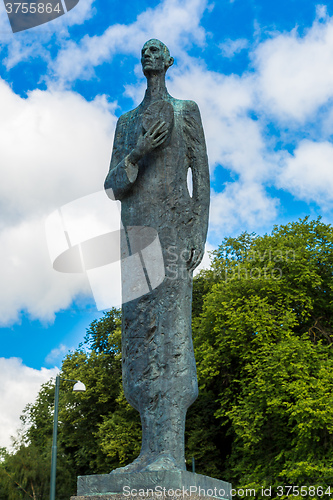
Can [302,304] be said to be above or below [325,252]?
below

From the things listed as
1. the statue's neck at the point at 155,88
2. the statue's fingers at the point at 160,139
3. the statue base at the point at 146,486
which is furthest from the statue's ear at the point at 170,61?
the statue base at the point at 146,486

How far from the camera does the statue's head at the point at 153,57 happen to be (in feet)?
19.5

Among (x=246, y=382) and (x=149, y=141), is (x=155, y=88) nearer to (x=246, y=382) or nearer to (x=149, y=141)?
(x=149, y=141)

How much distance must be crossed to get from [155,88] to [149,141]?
0.70 meters

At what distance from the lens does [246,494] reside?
22.3m

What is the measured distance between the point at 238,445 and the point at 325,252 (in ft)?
29.4

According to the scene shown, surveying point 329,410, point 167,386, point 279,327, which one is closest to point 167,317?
point 167,386

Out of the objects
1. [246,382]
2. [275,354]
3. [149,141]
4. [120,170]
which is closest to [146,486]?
[120,170]

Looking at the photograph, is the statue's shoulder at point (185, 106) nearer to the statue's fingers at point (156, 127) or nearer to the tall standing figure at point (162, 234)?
the tall standing figure at point (162, 234)

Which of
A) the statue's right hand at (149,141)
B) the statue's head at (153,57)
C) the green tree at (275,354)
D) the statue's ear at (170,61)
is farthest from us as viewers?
the green tree at (275,354)

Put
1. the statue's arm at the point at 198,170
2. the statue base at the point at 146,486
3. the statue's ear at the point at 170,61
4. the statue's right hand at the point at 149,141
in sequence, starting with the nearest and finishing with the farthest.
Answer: the statue base at the point at 146,486
the statue's right hand at the point at 149,141
the statue's arm at the point at 198,170
the statue's ear at the point at 170,61

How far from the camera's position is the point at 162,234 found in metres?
5.57

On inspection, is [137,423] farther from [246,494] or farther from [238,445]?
[246,494]

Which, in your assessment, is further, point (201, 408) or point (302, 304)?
point (201, 408)
